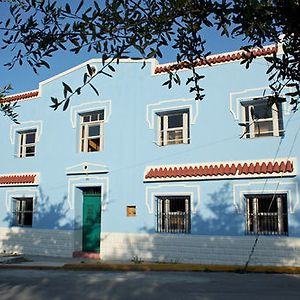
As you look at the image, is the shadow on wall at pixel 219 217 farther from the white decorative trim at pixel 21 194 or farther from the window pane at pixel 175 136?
the white decorative trim at pixel 21 194

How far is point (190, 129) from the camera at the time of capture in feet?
47.3

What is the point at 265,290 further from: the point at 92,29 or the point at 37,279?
the point at 92,29

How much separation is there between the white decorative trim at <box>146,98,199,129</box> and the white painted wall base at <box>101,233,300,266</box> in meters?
3.84

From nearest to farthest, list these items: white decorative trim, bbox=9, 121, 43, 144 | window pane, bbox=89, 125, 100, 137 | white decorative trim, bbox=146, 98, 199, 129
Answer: white decorative trim, bbox=146, 98, 199, 129
window pane, bbox=89, 125, 100, 137
white decorative trim, bbox=9, 121, 43, 144

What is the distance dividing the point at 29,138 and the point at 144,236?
23.1 ft

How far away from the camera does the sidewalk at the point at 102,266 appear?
484 inches

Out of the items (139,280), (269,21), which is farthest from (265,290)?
(269,21)

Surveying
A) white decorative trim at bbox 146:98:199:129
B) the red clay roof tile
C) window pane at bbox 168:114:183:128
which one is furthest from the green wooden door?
window pane at bbox 168:114:183:128

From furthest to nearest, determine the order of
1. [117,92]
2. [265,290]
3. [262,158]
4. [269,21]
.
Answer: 1. [117,92]
2. [262,158]
3. [265,290]
4. [269,21]

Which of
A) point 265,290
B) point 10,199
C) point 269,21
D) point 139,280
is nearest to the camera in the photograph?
point 269,21

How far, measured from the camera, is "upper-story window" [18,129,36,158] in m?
18.0

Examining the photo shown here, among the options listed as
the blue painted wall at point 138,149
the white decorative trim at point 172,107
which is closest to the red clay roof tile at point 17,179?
the blue painted wall at point 138,149

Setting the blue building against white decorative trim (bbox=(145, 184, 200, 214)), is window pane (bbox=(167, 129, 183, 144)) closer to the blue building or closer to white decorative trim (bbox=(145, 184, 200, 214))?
the blue building

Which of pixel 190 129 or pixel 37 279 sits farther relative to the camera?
pixel 190 129
